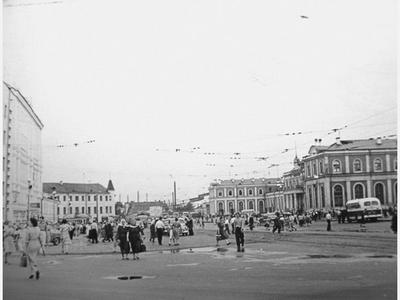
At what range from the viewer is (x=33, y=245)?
934cm

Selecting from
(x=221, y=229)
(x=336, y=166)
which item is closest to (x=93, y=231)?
(x=221, y=229)

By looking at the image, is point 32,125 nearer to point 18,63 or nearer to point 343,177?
point 18,63

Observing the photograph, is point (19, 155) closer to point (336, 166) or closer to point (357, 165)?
point (336, 166)

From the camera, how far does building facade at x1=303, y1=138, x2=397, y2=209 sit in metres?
8.88

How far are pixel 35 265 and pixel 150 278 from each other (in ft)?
6.56

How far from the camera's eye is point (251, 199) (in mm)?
12703

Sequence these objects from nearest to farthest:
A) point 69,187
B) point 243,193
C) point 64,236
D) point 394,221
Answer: point 394,221 < point 69,187 < point 243,193 < point 64,236

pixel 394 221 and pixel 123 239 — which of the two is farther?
pixel 123 239

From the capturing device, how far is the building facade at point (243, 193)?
1218 centimetres

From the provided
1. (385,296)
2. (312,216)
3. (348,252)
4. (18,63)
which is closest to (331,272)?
(385,296)

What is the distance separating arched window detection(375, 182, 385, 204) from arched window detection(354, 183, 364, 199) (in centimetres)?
36

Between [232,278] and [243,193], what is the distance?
4197 mm

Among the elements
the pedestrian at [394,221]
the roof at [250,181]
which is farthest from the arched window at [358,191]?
the roof at [250,181]

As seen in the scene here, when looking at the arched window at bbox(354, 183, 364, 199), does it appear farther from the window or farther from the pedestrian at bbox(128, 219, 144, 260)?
the pedestrian at bbox(128, 219, 144, 260)
